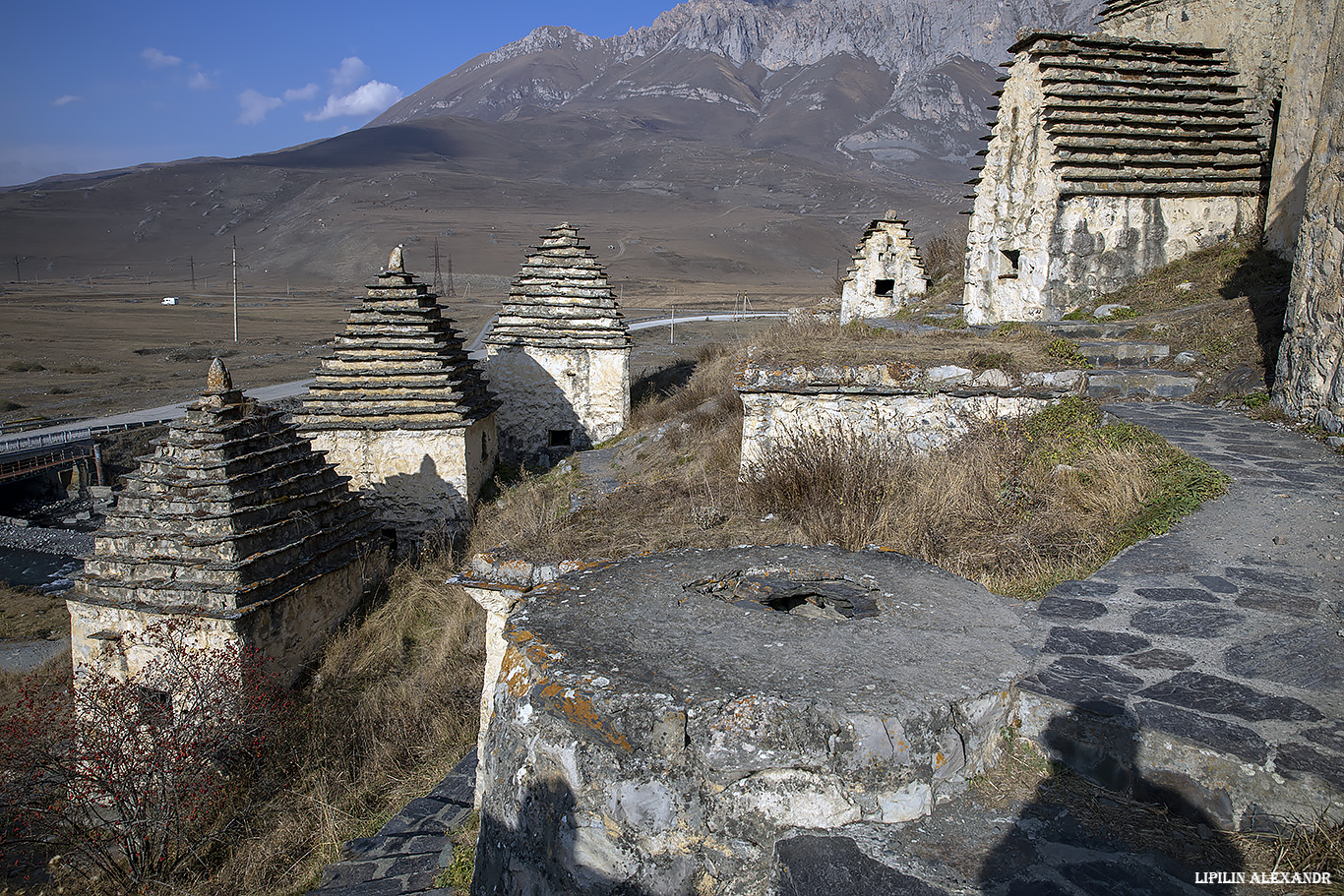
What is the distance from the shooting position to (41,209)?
11650 cm

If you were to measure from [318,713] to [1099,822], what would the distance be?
24.6ft

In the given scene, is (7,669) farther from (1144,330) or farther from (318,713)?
(1144,330)

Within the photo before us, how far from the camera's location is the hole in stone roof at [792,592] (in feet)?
13.3

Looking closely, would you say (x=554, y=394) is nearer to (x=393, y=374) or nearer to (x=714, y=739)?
(x=393, y=374)

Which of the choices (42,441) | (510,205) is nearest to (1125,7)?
(42,441)

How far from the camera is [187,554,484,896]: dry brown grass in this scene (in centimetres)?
633

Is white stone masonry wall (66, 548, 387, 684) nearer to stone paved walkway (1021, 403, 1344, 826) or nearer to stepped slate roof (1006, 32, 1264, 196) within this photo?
stone paved walkway (1021, 403, 1344, 826)

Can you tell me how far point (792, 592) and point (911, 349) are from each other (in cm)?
440

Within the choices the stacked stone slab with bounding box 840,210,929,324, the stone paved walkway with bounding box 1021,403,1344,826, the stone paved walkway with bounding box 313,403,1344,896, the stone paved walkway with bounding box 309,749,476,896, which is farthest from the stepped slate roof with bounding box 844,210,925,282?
the stone paved walkway with bounding box 309,749,476,896

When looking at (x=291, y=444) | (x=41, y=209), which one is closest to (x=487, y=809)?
(x=291, y=444)

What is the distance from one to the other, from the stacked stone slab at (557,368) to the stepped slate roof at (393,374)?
10.6 ft

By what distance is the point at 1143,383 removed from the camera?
7711 millimetres

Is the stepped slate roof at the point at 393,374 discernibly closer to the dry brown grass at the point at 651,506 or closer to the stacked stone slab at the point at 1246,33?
the dry brown grass at the point at 651,506

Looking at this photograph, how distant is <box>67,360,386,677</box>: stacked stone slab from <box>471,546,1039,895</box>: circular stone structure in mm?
5740
